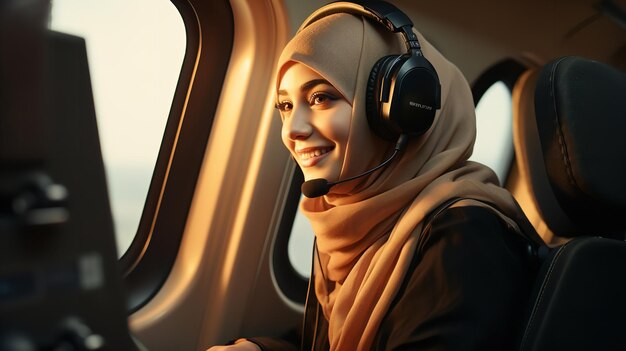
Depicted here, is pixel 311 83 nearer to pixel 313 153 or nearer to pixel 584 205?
pixel 313 153

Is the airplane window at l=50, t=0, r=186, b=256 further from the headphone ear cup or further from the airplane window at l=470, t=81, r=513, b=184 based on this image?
the airplane window at l=470, t=81, r=513, b=184

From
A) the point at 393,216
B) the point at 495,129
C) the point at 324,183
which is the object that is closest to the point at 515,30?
the point at 495,129

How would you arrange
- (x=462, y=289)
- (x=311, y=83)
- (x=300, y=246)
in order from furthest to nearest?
(x=300, y=246) → (x=311, y=83) → (x=462, y=289)

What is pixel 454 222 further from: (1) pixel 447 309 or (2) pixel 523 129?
(2) pixel 523 129

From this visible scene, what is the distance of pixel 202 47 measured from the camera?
1832 millimetres

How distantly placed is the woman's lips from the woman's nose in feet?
0.11

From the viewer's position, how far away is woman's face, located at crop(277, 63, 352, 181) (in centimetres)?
142

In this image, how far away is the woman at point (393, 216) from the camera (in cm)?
120

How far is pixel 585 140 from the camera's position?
52.8 inches

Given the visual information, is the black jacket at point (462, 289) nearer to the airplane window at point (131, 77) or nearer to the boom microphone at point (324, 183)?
the boom microphone at point (324, 183)

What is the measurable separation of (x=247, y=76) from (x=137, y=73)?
327 mm

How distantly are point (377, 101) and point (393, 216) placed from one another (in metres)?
0.27

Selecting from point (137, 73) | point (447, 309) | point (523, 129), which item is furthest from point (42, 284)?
point (523, 129)

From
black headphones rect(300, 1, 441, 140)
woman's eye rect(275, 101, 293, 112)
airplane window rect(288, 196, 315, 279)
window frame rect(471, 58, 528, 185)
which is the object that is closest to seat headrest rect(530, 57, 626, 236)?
black headphones rect(300, 1, 441, 140)
